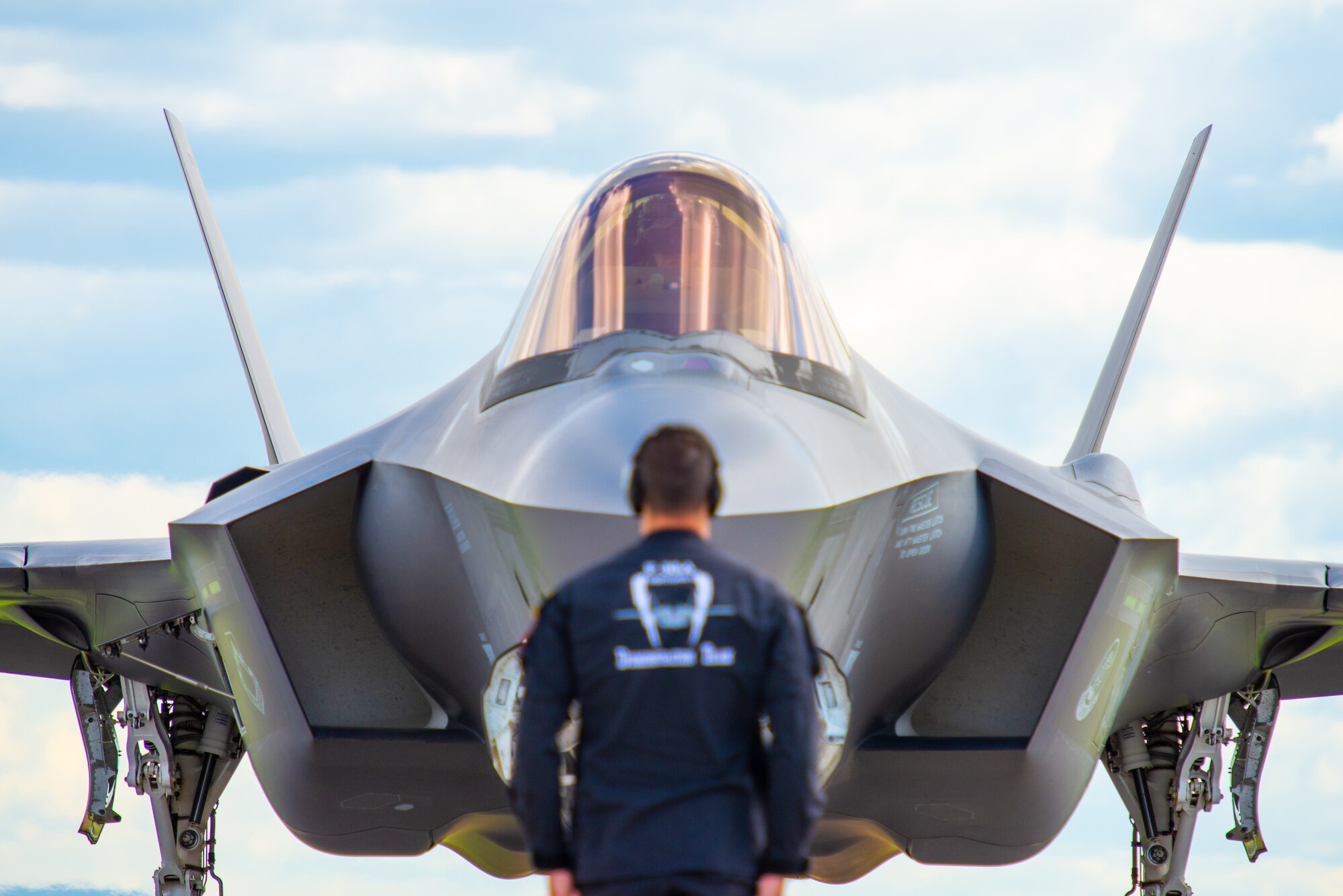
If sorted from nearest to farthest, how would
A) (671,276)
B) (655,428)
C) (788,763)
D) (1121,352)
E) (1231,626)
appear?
(788,763)
(655,428)
(671,276)
(1231,626)
(1121,352)

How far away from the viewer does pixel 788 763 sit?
99.6 inches

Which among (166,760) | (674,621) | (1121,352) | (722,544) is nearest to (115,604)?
(166,760)

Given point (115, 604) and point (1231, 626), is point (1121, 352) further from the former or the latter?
point (115, 604)

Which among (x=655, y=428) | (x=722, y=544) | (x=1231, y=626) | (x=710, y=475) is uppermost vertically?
(x=1231, y=626)

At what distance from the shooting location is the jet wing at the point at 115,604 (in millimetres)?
7648

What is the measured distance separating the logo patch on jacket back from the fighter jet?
1003 millimetres

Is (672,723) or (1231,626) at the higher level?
(1231,626)

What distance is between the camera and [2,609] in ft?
26.4

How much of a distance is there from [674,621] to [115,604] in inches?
237

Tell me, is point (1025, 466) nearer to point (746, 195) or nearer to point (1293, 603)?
point (746, 195)

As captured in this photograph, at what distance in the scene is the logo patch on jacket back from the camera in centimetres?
259

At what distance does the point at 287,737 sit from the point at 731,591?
3751mm

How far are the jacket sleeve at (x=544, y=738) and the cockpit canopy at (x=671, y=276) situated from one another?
2.23 metres

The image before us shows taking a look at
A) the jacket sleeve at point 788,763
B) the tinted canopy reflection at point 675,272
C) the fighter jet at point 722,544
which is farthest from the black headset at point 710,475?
the tinted canopy reflection at point 675,272
